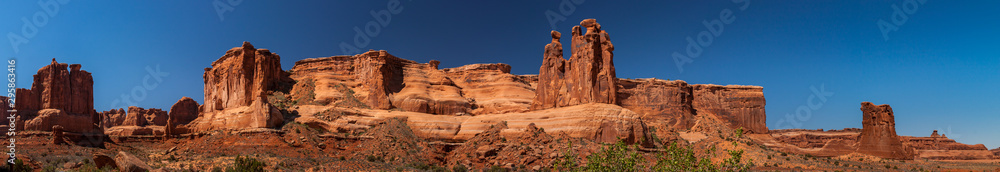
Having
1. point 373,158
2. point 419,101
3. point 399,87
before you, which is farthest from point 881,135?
point 399,87

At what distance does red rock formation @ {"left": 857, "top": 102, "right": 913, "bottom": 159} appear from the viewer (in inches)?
2317

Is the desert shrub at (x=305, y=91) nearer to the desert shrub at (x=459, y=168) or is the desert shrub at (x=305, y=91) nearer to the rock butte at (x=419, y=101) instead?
the rock butte at (x=419, y=101)

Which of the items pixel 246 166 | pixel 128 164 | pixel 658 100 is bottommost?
pixel 246 166

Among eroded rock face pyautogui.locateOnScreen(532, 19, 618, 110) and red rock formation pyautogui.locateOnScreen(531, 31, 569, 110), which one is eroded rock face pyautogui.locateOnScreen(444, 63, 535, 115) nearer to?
red rock formation pyautogui.locateOnScreen(531, 31, 569, 110)

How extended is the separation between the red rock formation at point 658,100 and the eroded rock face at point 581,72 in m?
24.3

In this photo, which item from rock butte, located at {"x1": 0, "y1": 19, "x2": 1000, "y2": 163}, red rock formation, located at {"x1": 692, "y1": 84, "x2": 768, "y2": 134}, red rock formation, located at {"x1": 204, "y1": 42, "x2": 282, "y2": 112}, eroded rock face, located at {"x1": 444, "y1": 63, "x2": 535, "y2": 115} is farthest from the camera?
red rock formation, located at {"x1": 692, "y1": 84, "x2": 768, "y2": 134}

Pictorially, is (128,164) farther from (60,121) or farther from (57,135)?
(60,121)

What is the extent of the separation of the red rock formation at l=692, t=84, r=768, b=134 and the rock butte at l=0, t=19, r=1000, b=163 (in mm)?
5573

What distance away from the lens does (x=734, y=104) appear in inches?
3425

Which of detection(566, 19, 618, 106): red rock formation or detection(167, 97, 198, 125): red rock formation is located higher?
detection(566, 19, 618, 106): red rock formation

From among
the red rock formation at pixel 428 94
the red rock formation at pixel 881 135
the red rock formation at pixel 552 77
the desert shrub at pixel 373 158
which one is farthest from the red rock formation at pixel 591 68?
the red rock formation at pixel 881 135

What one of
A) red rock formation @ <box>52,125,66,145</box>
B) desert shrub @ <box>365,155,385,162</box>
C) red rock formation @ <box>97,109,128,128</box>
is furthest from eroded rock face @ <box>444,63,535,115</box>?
red rock formation @ <box>97,109,128,128</box>

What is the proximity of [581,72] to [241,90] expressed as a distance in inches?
1278

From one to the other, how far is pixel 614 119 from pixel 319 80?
113ft
